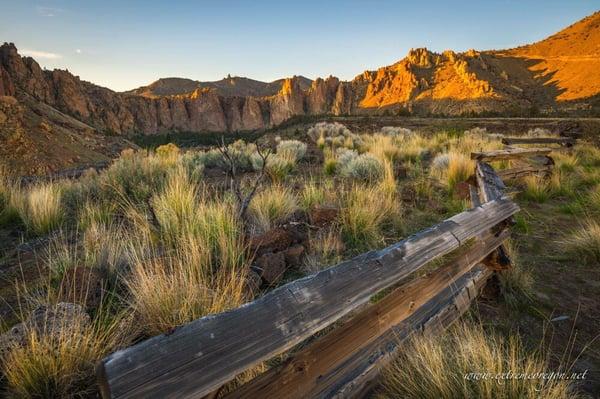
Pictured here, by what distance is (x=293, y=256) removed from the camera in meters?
3.51

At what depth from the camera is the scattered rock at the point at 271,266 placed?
3096 millimetres

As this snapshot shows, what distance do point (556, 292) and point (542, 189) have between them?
14.2 ft

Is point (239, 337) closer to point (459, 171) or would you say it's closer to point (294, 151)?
point (459, 171)

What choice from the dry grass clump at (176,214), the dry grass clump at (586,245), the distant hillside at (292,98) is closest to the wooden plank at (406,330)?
the dry grass clump at (586,245)

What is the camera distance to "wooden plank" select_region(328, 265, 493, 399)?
1.80 m

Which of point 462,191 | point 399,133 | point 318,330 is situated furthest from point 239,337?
point 399,133

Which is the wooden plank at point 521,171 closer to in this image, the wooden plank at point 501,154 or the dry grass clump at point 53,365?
the wooden plank at point 501,154

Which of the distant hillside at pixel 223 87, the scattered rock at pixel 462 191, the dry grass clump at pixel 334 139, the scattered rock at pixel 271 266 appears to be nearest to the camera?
the scattered rock at pixel 271 266

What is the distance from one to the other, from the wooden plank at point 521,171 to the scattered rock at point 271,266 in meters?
6.14

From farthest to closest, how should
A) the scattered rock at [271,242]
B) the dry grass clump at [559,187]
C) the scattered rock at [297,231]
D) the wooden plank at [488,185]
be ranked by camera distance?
the dry grass clump at [559,187]
the wooden plank at [488,185]
the scattered rock at [297,231]
the scattered rock at [271,242]

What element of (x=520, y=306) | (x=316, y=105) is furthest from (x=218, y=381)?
(x=316, y=105)

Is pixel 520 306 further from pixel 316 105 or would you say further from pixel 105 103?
pixel 316 105

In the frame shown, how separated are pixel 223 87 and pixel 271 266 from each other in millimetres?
131096

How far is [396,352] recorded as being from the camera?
207cm
